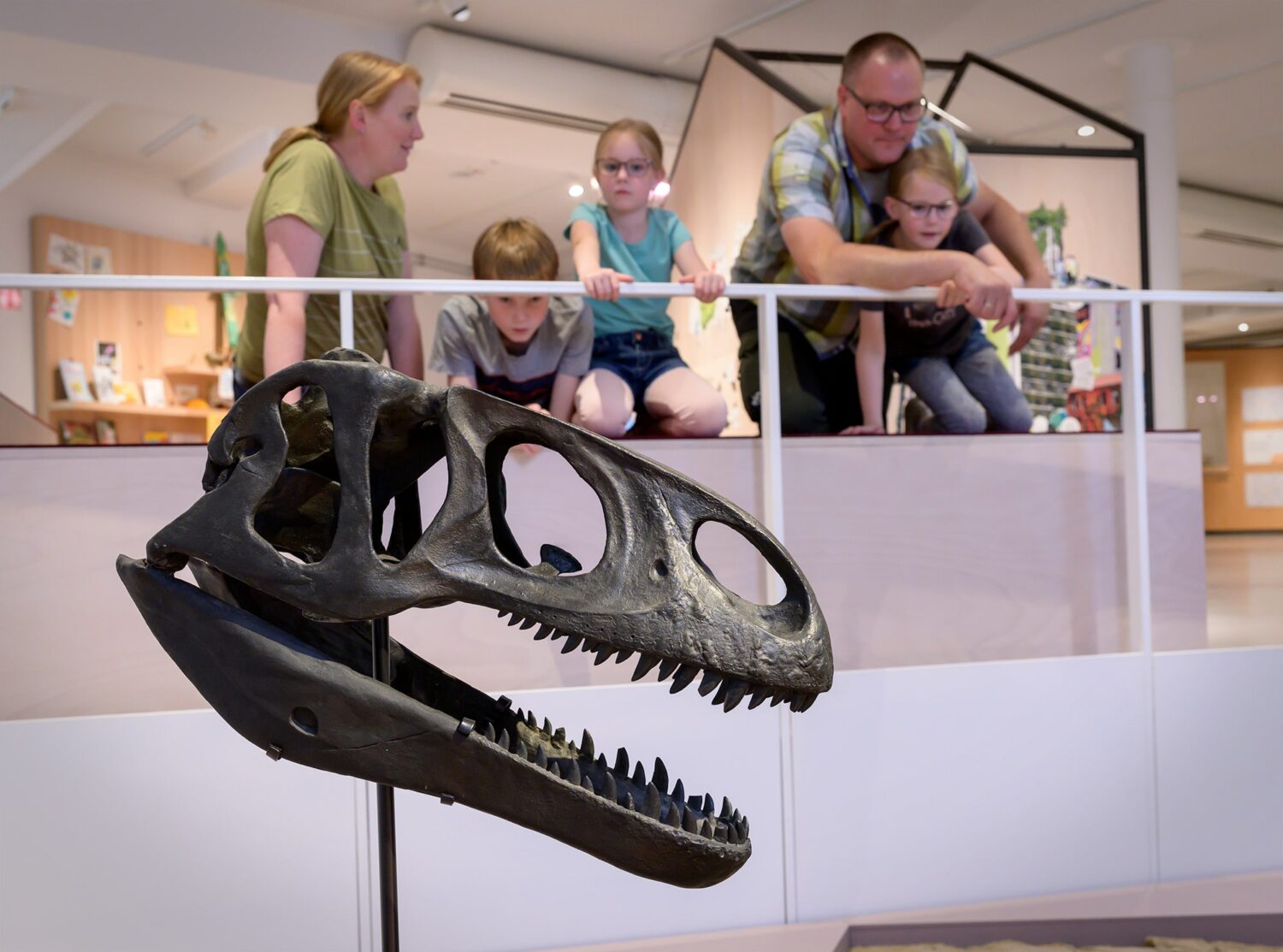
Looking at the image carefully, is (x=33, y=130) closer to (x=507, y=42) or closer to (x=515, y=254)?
(x=507, y=42)

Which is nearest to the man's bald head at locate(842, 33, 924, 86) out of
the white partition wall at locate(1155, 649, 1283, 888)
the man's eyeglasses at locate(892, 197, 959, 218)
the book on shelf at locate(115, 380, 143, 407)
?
the man's eyeglasses at locate(892, 197, 959, 218)

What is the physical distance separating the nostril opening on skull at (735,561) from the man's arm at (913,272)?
2.38 ft

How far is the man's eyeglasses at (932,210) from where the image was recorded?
332 cm

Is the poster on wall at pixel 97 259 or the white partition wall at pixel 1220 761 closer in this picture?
the white partition wall at pixel 1220 761

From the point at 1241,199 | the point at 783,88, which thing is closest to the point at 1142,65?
the point at 783,88

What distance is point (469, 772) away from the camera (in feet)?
4.10

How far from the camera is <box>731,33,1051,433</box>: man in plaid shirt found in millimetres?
3186

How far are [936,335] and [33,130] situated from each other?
628 cm

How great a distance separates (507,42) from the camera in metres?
7.74

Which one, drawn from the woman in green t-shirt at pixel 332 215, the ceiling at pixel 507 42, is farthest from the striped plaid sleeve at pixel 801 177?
the ceiling at pixel 507 42

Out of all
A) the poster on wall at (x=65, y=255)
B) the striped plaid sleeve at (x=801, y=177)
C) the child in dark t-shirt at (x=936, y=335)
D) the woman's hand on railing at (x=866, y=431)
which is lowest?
the woman's hand on railing at (x=866, y=431)

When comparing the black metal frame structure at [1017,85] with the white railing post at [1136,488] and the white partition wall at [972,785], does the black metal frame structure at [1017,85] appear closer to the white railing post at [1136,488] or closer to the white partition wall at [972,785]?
the white railing post at [1136,488]

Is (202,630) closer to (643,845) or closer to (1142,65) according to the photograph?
(643,845)

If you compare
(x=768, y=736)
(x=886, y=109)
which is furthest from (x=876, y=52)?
(x=768, y=736)
